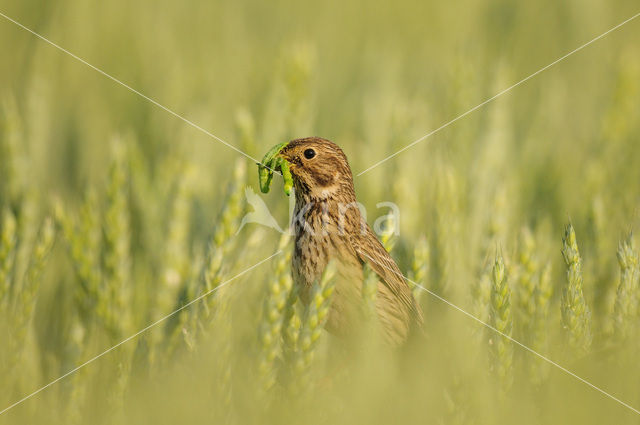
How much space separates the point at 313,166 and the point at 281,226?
0.33 metres

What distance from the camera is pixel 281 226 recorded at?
11.5 feet

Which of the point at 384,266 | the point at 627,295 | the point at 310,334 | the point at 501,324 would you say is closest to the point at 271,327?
the point at 310,334

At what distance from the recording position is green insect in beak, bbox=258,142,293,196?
3.15 m

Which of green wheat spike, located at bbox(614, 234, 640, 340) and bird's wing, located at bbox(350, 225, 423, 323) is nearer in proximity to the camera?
green wheat spike, located at bbox(614, 234, 640, 340)

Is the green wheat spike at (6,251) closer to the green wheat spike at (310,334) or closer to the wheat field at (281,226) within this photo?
the wheat field at (281,226)

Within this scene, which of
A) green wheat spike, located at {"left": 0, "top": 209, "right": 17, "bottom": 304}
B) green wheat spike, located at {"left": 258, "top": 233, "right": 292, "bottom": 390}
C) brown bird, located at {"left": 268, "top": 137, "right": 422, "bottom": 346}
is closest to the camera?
green wheat spike, located at {"left": 258, "top": 233, "right": 292, "bottom": 390}

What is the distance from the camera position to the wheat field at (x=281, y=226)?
1953mm

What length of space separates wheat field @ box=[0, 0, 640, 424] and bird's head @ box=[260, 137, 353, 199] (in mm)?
96

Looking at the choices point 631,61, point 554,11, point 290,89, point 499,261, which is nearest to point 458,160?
point 290,89

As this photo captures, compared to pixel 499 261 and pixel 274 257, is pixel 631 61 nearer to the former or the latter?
pixel 499 261

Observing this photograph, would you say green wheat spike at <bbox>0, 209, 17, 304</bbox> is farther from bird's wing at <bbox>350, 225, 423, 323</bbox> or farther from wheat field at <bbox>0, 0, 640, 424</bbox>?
bird's wing at <bbox>350, 225, 423, 323</bbox>

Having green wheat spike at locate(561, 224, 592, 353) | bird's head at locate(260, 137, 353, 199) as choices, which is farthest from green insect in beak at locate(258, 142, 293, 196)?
green wheat spike at locate(561, 224, 592, 353)

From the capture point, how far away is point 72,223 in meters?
2.44

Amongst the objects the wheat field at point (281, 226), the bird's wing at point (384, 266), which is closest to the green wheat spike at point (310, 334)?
the wheat field at point (281, 226)
